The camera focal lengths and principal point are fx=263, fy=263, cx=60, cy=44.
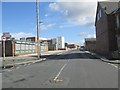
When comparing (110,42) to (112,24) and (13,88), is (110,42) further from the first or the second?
(13,88)

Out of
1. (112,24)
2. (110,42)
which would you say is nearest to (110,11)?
(112,24)

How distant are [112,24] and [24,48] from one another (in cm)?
2757

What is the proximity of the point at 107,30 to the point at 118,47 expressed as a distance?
189 inches

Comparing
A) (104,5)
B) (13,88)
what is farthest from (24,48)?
(13,88)

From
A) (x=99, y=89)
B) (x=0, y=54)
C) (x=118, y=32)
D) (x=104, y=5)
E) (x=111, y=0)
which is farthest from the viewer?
(x=0, y=54)

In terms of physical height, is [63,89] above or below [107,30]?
below

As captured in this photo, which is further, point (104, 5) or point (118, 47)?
point (104, 5)

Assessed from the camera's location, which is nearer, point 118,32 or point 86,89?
point 86,89

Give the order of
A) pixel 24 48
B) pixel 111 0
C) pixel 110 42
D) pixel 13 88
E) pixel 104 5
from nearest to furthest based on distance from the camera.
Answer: pixel 13 88 < pixel 110 42 < pixel 104 5 < pixel 111 0 < pixel 24 48

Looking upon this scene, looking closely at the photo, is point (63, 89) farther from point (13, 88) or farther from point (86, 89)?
point (13, 88)

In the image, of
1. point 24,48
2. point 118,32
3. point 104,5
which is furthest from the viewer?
point 24,48

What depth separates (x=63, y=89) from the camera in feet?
36.0

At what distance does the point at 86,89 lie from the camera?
10.7 m

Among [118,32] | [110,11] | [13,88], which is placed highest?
[110,11]
